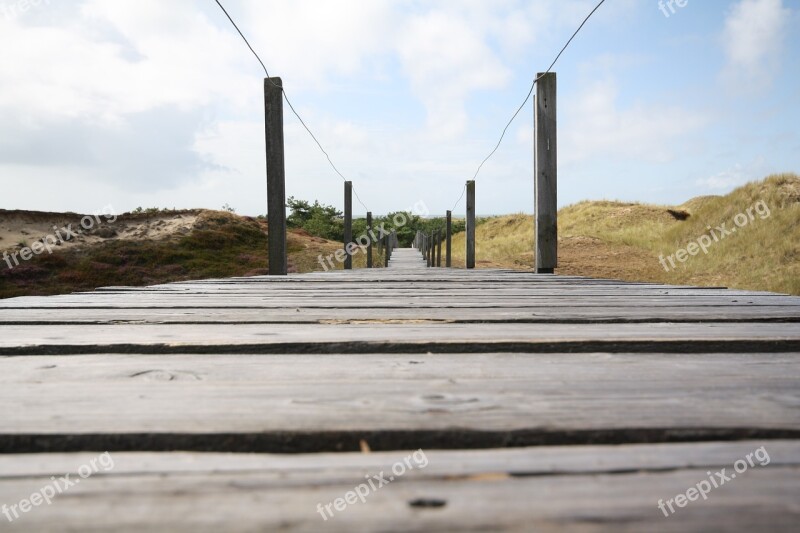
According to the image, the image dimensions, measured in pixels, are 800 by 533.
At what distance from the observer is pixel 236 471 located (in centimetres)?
61

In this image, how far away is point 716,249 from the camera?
15188 mm

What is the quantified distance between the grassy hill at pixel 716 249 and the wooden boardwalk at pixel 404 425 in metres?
11.2

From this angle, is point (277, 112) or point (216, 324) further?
point (277, 112)

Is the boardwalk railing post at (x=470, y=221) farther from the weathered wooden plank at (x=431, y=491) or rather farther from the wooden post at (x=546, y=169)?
the weathered wooden plank at (x=431, y=491)

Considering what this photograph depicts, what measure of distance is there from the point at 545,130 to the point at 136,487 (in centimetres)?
410

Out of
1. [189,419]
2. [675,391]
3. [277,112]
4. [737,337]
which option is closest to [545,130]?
[277,112]

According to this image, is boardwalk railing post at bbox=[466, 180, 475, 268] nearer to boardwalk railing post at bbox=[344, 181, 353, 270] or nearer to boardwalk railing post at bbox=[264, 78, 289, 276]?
boardwalk railing post at bbox=[344, 181, 353, 270]

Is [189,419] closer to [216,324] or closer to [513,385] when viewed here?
[513,385]

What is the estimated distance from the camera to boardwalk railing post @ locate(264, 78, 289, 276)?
172 inches

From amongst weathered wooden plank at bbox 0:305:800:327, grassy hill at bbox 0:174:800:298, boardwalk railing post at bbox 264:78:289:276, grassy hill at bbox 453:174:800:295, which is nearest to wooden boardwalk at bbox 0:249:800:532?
weathered wooden plank at bbox 0:305:800:327

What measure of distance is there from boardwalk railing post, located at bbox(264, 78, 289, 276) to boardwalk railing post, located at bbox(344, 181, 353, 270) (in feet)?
17.6

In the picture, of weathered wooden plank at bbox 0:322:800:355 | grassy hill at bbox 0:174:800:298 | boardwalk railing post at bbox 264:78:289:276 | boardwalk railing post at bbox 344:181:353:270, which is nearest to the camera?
weathered wooden plank at bbox 0:322:800:355

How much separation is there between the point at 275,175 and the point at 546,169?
233 cm

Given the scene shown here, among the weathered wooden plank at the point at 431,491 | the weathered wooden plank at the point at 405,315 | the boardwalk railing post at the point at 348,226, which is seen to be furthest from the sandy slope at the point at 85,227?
the weathered wooden plank at the point at 431,491
